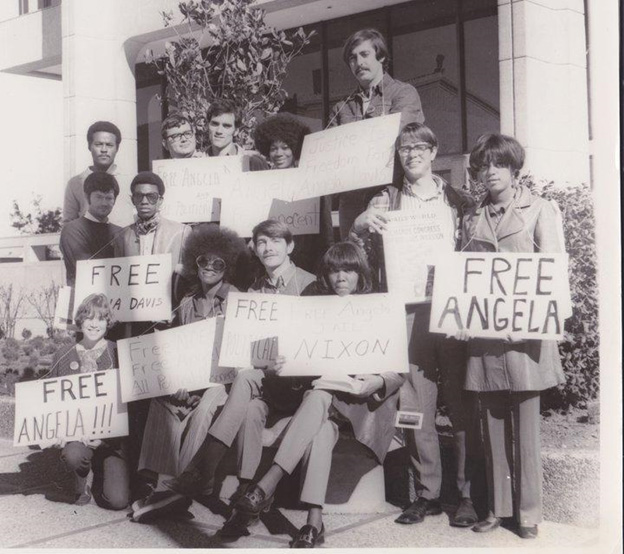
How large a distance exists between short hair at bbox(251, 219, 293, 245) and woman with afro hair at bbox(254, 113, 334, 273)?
0.30m

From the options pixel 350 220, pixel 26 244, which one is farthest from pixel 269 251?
pixel 26 244

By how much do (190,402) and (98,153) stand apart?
179cm

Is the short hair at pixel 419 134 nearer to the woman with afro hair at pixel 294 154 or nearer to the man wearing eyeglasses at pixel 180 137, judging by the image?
the woman with afro hair at pixel 294 154

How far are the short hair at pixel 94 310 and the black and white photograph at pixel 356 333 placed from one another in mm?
13

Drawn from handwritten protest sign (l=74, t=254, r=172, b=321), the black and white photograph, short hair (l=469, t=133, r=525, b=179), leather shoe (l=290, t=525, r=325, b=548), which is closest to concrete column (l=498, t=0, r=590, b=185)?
the black and white photograph

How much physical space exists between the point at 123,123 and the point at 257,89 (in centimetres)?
208

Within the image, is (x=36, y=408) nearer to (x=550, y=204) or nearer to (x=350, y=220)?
(x=350, y=220)

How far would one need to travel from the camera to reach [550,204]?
14.7 ft

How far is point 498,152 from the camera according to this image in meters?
4.45

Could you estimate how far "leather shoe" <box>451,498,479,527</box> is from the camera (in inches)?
181

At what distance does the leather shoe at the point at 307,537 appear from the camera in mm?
4410

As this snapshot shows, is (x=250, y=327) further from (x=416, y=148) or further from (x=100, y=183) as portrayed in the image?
(x=100, y=183)

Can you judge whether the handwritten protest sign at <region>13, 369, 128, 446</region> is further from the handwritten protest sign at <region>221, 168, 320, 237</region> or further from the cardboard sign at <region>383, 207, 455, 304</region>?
the cardboard sign at <region>383, 207, 455, 304</region>

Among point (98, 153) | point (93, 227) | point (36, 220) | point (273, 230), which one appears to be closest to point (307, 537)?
point (273, 230)
